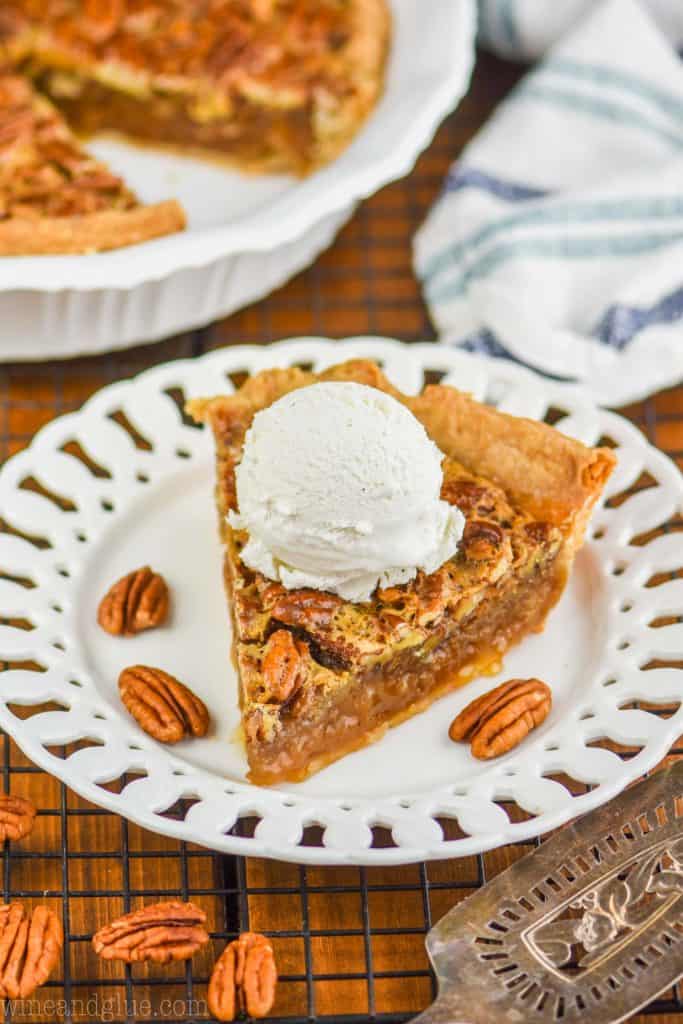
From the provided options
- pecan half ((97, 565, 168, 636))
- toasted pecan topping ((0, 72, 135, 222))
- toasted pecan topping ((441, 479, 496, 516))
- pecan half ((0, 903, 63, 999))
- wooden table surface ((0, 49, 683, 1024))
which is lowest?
wooden table surface ((0, 49, 683, 1024))

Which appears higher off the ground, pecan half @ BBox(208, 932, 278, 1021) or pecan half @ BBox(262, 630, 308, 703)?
pecan half @ BBox(262, 630, 308, 703)

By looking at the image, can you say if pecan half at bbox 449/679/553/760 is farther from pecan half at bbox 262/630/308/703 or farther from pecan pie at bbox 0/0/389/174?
pecan pie at bbox 0/0/389/174

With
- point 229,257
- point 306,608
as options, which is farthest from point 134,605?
point 229,257

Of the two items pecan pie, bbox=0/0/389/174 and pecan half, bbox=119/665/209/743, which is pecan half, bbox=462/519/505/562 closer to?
pecan half, bbox=119/665/209/743

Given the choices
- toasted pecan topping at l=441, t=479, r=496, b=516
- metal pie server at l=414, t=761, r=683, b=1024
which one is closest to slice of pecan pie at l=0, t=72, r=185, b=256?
toasted pecan topping at l=441, t=479, r=496, b=516

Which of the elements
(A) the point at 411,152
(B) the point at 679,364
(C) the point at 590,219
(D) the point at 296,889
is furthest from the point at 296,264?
(D) the point at 296,889

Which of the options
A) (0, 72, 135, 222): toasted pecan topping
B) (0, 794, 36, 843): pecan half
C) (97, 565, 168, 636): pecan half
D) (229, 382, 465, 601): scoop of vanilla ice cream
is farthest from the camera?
(0, 72, 135, 222): toasted pecan topping

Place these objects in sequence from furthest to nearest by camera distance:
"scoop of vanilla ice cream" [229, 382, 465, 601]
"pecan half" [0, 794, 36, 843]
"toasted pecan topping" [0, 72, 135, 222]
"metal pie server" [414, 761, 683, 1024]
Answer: "toasted pecan topping" [0, 72, 135, 222]
"scoop of vanilla ice cream" [229, 382, 465, 601]
"pecan half" [0, 794, 36, 843]
"metal pie server" [414, 761, 683, 1024]

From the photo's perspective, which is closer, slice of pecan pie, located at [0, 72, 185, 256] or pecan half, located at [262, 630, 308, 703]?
pecan half, located at [262, 630, 308, 703]
